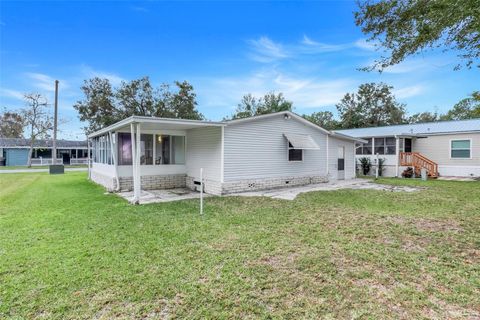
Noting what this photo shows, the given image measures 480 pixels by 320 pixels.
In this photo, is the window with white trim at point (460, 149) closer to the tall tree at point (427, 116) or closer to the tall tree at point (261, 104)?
the tall tree at point (261, 104)

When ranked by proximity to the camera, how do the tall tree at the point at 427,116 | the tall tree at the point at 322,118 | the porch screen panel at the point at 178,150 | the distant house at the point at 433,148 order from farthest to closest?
the tall tree at the point at 427,116 < the tall tree at the point at 322,118 < the distant house at the point at 433,148 < the porch screen panel at the point at 178,150

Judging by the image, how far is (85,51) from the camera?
16281 millimetres

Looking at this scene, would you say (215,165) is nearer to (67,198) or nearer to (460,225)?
(67,198)

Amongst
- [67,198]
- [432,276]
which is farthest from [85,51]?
[432,276]

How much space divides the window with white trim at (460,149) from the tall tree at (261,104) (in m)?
20.8

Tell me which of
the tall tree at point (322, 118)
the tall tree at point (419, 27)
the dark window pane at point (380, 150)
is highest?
the tall tree at point (322, 118)

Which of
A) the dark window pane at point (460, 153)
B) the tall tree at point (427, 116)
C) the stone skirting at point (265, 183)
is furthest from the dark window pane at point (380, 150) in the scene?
→ the tall tree at point (427, 116)

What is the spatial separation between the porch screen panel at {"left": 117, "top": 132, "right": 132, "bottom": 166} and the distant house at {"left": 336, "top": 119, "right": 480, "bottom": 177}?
52.9 feet

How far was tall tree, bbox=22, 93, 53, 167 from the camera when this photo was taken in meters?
28.3

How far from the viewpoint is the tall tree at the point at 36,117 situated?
28.3 metres

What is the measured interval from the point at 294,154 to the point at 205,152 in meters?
4.41

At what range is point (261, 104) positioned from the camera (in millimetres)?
37531

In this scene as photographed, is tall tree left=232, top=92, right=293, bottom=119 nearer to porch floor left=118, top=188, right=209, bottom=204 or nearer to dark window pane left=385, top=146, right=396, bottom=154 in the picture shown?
dark window pane left=385, top=146, right=396, bottom=154

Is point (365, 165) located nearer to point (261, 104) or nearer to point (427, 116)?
point (261, 104)
